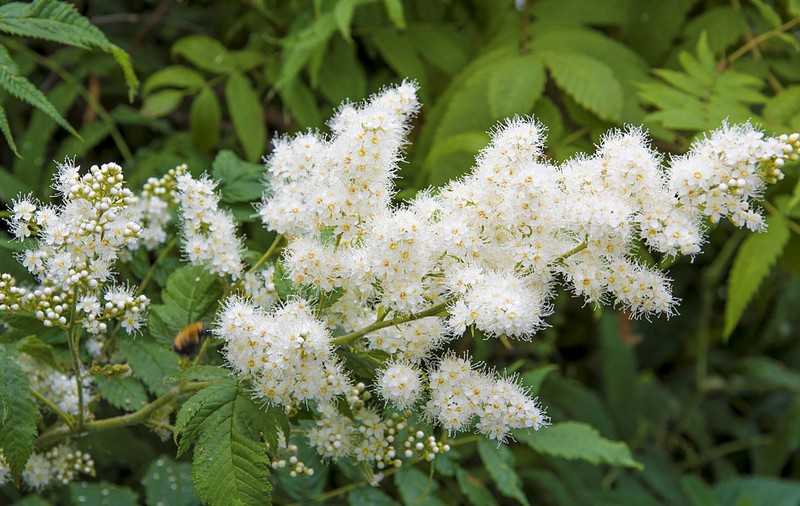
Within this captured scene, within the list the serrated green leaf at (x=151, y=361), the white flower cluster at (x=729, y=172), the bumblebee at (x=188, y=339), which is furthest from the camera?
the serrated green leaf at (x=151, y=361)

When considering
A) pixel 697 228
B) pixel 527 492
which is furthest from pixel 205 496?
pixel 527 492

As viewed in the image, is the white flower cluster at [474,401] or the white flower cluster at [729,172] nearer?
the white flower cluster at [729,172]

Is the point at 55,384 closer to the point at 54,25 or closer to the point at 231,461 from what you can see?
the point at 231,461

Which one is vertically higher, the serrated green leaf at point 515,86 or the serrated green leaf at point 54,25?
the serrated green leaf at point 515,86

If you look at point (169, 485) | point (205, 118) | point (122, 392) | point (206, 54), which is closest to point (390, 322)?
point (122, 392)

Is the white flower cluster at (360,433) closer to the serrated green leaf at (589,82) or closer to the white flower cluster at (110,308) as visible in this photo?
the white flower cluster at (110,308)

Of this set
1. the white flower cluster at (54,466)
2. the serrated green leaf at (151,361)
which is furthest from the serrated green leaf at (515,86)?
the white flower cluster at (54,466)

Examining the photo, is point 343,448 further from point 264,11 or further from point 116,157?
point 116,157
